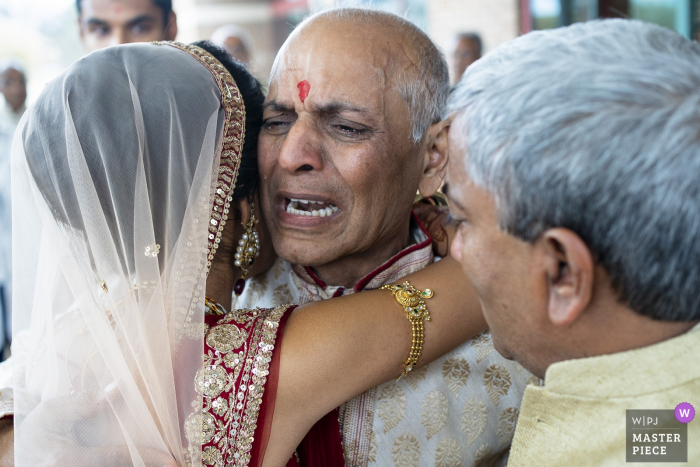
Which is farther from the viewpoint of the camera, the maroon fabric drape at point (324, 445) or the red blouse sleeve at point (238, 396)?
the maroon fabric drape at point (324, 445)

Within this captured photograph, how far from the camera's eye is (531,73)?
3.28ft

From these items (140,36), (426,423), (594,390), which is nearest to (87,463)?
(426,423)

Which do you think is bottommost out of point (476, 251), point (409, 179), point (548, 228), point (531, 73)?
point (409, 179)

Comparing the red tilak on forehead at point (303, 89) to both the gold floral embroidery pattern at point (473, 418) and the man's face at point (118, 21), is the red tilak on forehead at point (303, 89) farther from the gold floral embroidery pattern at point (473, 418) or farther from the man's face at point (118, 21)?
the man's face at point (118, 21)

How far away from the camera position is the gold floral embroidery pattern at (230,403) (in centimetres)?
143

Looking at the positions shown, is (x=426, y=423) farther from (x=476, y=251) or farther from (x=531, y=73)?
(x=531, y=73)

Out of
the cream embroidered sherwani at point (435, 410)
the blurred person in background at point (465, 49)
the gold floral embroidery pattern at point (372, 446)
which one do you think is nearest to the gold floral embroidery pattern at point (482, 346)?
the cream embroidered sherwani at point (435, 410)

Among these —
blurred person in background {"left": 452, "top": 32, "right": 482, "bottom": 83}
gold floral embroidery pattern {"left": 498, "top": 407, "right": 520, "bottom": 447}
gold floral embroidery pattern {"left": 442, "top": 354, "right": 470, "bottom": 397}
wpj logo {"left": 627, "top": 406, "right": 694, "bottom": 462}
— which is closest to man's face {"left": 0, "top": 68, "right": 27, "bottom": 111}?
blurred person in background {"left": 452, "top": 32, "right": 482, "bottom": 83}

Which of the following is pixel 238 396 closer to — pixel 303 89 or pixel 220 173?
pixel 220 173

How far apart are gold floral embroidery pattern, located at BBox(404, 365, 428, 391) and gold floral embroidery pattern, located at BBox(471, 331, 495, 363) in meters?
0.17

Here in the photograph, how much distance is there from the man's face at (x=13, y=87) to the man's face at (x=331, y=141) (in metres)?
5.92

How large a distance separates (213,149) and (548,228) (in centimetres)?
90

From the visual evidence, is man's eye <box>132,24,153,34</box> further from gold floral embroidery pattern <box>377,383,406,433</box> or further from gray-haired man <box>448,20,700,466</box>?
gray-haired man <box>448,20,700,466</box>

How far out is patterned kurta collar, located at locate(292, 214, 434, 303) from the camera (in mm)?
1939
